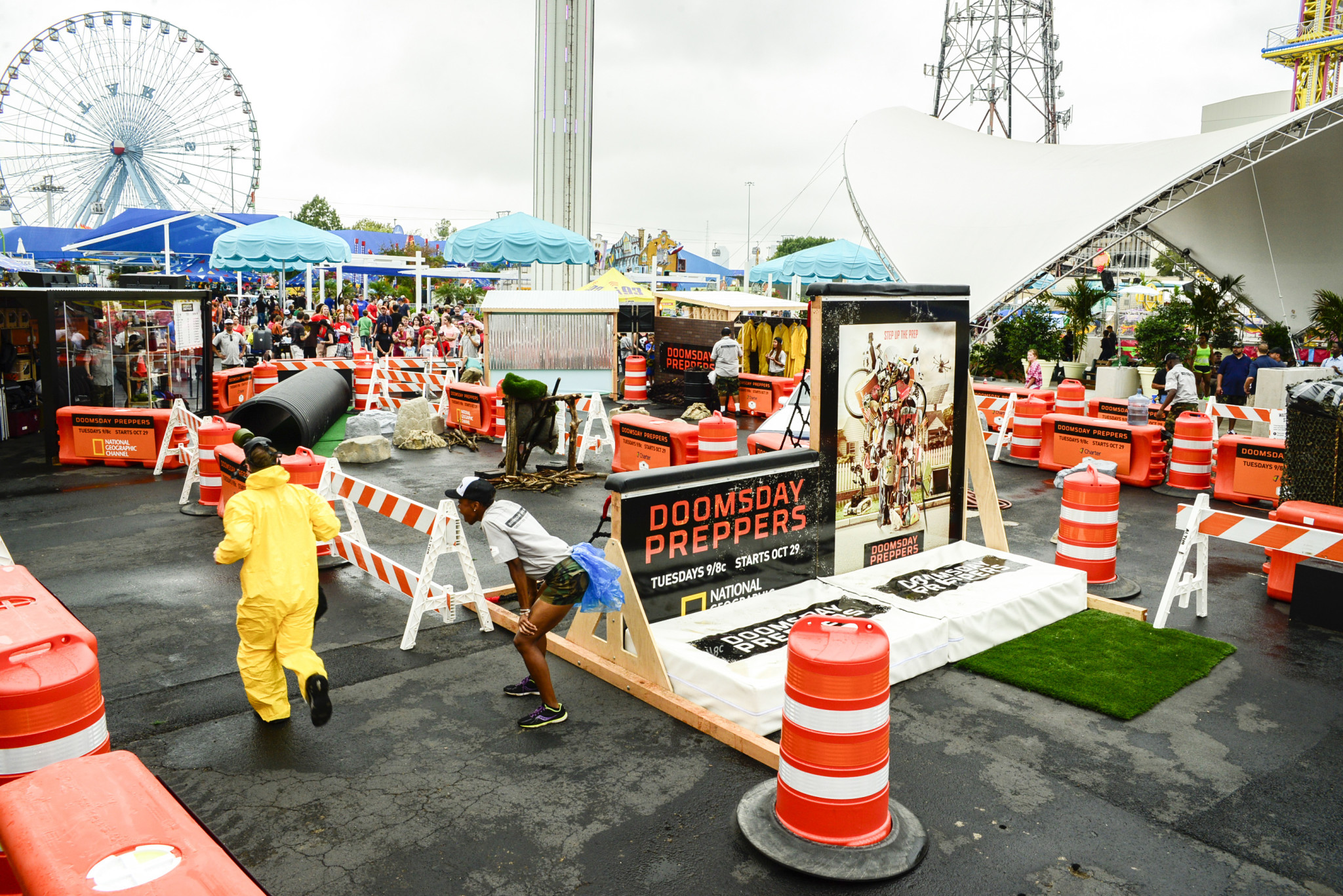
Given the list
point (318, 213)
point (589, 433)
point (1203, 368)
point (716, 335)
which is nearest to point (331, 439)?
point (589, 433)

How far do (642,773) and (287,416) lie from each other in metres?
10.7

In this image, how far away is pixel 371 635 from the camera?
760 centimetres

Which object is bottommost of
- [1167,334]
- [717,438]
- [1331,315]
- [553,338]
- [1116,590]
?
[1116,590]

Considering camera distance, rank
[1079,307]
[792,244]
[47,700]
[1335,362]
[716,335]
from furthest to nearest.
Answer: [792,244] → [1079,307] → [716,335] → [1335,362] → [47,700]

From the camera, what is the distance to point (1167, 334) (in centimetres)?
2612

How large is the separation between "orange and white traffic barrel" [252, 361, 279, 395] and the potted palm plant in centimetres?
2168

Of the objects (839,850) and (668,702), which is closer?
(839,850)

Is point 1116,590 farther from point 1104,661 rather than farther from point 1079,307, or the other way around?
point 1079,307

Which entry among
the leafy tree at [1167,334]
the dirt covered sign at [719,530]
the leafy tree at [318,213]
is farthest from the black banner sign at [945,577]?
the leafy tree at [318,213]

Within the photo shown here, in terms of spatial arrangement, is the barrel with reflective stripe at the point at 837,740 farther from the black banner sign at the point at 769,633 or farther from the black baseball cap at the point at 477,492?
the black baseball cap at the point at 477,492

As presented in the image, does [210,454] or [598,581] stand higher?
[210,454]

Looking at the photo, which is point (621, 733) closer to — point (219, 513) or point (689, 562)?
point (689, 562)

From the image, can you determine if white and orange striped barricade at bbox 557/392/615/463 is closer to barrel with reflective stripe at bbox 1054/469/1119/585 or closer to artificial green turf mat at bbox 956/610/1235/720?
barrel with reflective stripe at bbox 1054/469/1119/585

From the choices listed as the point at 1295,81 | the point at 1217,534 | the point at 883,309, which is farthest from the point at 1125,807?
the point at 1295,81
